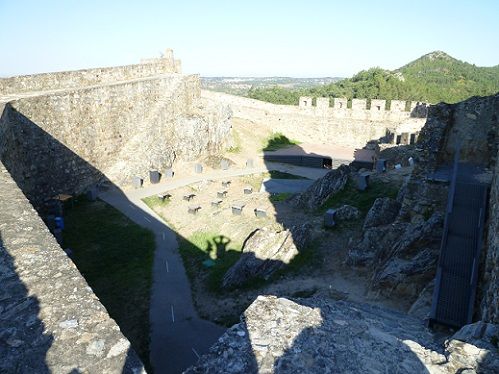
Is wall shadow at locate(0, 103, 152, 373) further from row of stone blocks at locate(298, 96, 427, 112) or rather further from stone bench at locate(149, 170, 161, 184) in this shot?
row of stone blocks at locate(298, 96, 427, 112)

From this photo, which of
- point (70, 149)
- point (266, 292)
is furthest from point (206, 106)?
point (266, 292)

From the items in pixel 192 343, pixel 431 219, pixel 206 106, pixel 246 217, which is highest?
pixel 206 106

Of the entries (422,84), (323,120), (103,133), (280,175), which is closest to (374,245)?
(280,175)

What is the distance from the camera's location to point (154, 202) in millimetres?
20844

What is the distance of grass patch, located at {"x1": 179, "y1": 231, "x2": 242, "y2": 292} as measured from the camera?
13923 millimetres

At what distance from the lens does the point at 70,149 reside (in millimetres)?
20688

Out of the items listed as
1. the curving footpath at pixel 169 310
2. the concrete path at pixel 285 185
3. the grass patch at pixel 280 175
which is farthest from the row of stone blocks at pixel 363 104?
the curving footpath at pixel 169 310

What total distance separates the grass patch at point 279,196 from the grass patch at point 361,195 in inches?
122

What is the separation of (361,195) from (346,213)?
1973mm

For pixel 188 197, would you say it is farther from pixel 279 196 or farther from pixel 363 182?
pixel 363 182

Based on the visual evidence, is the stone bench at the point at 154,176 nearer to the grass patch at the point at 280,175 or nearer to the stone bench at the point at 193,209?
the stone bench at the point at 193,209

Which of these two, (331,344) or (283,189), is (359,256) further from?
(283,189)

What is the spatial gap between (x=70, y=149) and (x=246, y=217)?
33.4 ft

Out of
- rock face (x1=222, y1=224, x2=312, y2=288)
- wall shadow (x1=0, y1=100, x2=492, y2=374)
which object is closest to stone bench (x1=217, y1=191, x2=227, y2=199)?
wall shadow (x1=0, y1=100, x2=492, y2=374)
